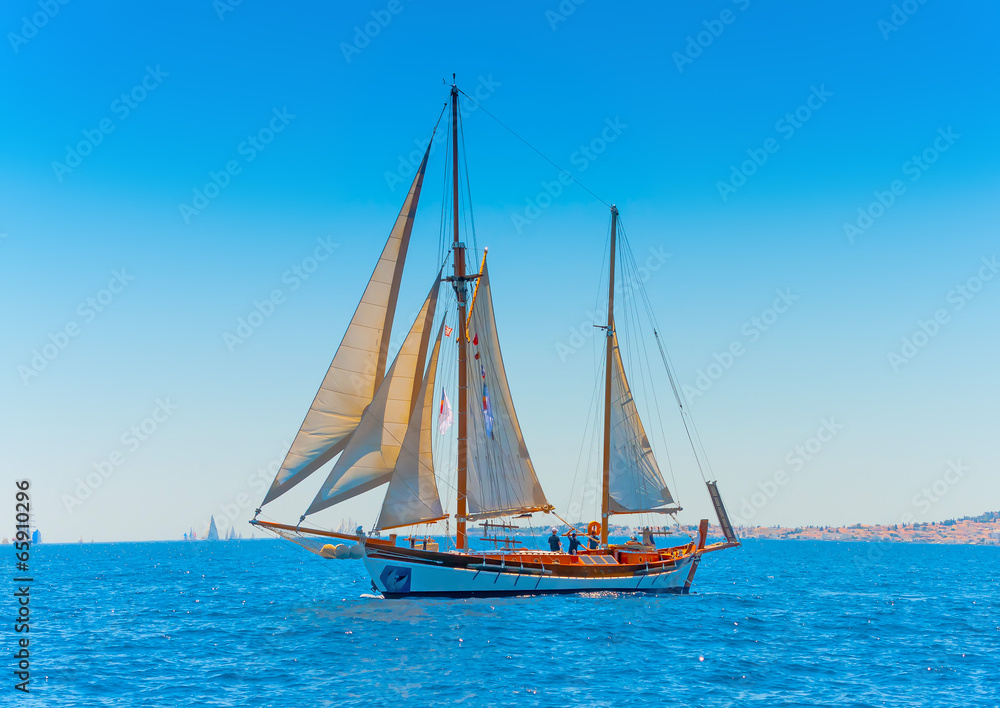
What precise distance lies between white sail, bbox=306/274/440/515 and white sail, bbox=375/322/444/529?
47 cm

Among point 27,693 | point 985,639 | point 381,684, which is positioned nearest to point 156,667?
point 27,693

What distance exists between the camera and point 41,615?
4288 centimetres

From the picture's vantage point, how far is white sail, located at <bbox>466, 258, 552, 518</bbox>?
136 feet

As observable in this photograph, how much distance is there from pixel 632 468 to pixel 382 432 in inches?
704

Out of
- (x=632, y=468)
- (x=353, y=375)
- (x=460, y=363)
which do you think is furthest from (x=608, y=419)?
(x=353, y=375)

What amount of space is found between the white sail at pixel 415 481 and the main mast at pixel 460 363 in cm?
252

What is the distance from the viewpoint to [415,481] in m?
37.2

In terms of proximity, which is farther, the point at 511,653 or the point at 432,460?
the point at 432,460

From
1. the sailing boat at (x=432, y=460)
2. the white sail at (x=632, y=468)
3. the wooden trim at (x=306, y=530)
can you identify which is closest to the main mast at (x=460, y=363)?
the sailing boat at (x=432, y=460)

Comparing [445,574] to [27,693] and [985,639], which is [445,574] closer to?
[27,693]

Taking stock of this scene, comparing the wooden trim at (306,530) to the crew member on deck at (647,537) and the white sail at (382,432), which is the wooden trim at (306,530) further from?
the crew member on deck at (647,537)

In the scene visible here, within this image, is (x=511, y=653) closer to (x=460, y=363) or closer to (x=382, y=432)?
(x=382, y=432)

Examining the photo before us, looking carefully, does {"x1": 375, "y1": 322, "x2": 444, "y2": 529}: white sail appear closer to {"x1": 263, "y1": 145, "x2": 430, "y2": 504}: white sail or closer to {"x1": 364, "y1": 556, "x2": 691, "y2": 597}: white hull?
{"x1": 364, "y1": 556, "x2": 691, "y2": 597}: white hull

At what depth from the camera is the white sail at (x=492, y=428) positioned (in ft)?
136
